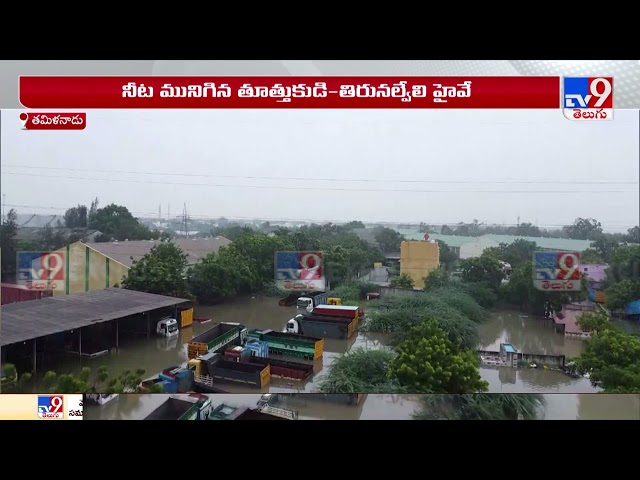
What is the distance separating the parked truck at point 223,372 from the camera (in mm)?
2447

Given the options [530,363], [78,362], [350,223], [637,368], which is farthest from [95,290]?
[637,368]

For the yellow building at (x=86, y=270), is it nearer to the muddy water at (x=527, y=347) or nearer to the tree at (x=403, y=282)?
the tree at (x=403, y=282)

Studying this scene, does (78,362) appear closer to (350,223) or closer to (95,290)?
(95,290)

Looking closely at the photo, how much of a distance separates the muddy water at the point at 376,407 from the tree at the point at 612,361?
2.6 inches

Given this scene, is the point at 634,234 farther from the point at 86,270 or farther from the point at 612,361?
the point at 86,270

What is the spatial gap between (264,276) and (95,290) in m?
0.96

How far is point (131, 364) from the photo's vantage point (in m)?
2.48

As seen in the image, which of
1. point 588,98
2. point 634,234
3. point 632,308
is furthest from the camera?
point 632,308

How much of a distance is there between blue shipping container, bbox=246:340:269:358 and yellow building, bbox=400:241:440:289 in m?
0.95

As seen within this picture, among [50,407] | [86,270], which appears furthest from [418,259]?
[50,407]

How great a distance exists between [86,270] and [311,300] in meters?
1.29

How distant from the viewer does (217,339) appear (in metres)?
2.57

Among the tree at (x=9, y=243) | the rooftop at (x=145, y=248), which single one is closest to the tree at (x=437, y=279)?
the rooftop at (x=145, y=248)

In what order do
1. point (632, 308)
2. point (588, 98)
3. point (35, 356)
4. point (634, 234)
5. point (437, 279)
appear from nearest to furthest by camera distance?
point (588, 98), point (35, 356), point (634, 234), point (632, 308), point (437, 279)
